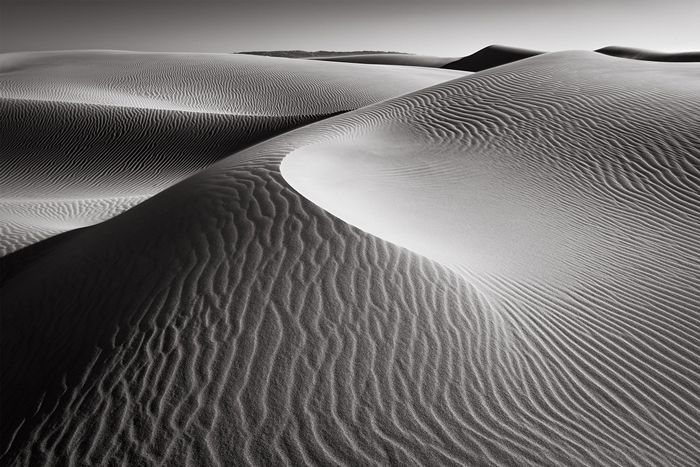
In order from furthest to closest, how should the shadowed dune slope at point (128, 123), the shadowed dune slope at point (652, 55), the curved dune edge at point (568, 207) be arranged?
the shadowed dune slope at point (652, 55)
the shadowed dune slope at point (128, 123)
the curved dune edge at point (568, 207)

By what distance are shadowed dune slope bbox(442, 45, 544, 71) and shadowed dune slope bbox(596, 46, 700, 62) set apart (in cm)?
871

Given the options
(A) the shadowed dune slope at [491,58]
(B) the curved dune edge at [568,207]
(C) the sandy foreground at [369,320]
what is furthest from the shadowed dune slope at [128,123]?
→ (A) the shadowed dune slope at [491,58]

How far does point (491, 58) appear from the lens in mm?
65125

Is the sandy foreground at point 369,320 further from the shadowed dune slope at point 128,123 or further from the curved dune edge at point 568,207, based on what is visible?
the shadowed dune slope at point 128,123

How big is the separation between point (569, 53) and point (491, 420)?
16256 millimetres

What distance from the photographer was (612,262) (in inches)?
231

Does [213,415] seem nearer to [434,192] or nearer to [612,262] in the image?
[612,262]

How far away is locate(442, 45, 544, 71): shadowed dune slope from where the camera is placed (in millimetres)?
62691

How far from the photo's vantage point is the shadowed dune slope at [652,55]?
4825cm

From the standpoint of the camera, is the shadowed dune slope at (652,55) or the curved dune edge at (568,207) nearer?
the curved dune edge at (568,207)

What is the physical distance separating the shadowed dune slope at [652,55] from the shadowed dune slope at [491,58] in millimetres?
8713

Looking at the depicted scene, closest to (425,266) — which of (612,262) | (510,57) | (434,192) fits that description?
(612,262)

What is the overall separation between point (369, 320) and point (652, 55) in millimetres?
60911

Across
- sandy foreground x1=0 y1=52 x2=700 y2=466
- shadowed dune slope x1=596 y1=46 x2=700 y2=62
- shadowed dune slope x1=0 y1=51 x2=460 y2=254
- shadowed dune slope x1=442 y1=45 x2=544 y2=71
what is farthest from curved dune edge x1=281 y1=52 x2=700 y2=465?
shadowed dune slope x1=442 y1=45 x2=544 y2=71
